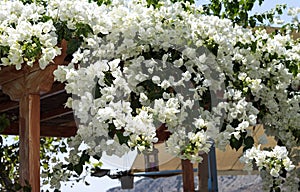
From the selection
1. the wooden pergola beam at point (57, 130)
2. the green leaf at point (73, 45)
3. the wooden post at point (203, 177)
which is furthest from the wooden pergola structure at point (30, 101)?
the wooden post at point (203, 177)

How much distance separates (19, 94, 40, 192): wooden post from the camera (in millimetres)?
3445

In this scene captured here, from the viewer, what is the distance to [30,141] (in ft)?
11.5

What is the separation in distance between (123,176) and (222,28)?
3588 millimetres

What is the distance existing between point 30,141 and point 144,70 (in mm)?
791

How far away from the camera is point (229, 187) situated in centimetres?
1234

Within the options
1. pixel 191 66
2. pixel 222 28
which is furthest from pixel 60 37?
pixel 222 28

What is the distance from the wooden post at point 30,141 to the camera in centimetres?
345

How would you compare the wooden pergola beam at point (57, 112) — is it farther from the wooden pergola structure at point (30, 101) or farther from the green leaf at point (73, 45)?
the green leaf at point (73, 45)

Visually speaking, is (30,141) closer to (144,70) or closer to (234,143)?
(144,70)

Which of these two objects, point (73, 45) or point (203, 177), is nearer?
point (73, 45)

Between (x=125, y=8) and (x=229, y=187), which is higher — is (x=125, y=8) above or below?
above

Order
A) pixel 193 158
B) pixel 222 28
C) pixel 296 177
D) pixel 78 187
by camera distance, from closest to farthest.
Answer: pixel 193 158
pixel 222 28
pixel 296 177
pixel 78 187

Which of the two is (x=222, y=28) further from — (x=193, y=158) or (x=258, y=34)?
(x=193, y=158)

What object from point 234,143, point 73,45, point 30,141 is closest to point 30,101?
point 30,141
